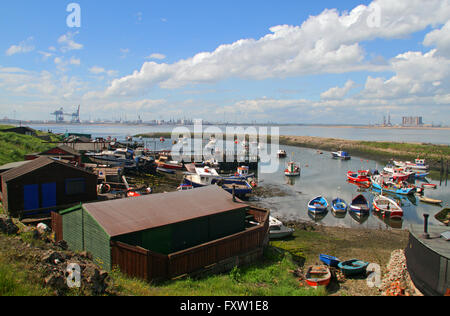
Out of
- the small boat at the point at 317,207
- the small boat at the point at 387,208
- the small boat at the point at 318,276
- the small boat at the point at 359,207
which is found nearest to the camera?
the small boat at the point at 318,276

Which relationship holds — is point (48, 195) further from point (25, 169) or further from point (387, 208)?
point (387, 208)

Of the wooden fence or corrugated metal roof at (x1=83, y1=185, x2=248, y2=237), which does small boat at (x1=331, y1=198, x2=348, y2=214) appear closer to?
corrugated metal roof at (x1=83, y1=185, x2=248, y2=237)

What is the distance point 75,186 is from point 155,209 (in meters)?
9.82

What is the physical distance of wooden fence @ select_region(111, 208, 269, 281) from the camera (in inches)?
420

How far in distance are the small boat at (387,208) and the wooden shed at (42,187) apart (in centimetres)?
2670

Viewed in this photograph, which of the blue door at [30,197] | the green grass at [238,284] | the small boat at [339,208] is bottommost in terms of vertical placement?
the small boat at [339,208]

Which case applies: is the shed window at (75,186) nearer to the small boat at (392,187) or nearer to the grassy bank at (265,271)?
the grassy bank at (265,271)

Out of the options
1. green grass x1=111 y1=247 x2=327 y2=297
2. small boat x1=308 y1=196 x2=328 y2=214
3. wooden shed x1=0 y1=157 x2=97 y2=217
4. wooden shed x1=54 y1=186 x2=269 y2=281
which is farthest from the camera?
small boat x1=308 y1=196 x2=328 y2=214

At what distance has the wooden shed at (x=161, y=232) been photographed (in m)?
10.9

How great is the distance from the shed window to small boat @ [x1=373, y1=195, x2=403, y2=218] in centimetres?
2704

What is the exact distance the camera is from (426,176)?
181 feet

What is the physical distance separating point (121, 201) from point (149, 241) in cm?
264

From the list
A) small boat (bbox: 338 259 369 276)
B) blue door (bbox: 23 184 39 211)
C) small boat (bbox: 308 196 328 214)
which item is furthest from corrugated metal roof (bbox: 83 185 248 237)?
small boat (bbox: 308 196 328 214)

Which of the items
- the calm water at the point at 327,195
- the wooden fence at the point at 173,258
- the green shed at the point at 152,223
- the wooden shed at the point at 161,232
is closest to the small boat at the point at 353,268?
the wooden shed at the point at 161,232
